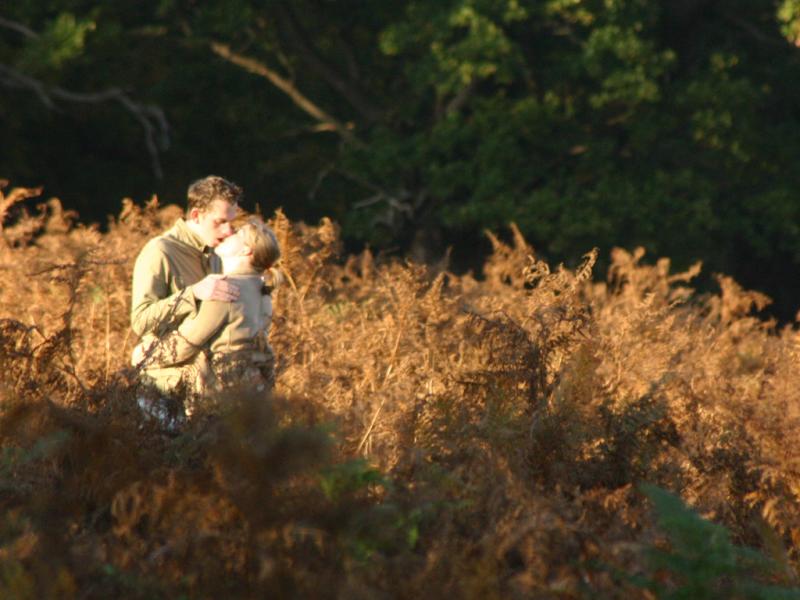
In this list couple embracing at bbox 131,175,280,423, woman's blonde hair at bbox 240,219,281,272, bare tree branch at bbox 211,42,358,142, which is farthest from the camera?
bare tree branch at bbox 211,42,358,142

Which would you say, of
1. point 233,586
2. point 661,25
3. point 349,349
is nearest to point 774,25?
point 661,25

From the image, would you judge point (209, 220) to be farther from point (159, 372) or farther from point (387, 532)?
point (387, 532)

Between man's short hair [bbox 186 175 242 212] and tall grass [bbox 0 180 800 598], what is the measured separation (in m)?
0.56

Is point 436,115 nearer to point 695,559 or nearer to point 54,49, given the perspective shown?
point 54,49

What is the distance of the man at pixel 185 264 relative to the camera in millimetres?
6980

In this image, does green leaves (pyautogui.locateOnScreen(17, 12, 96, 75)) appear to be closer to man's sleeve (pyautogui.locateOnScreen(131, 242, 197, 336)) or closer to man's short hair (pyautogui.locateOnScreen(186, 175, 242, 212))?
man's short hair (pyautogui.locateOnScreen(186, 175, 242, 212))

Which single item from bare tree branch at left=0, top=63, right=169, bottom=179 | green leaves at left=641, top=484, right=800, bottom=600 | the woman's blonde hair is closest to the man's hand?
the woman's blonde hair

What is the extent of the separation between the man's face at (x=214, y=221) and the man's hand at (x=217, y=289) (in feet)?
2.01

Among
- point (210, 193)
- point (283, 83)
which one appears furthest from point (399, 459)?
point (283, 83)

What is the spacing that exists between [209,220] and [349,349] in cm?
179

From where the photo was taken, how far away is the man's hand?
22.6ft

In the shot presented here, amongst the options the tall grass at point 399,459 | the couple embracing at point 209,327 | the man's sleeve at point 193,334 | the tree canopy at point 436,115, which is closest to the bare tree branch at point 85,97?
the tree canopy at point 436,115

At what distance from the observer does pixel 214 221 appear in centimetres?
749

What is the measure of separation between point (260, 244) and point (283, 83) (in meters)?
19.5
